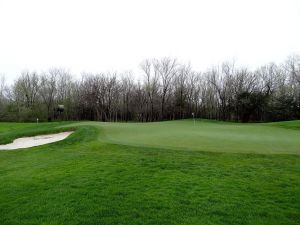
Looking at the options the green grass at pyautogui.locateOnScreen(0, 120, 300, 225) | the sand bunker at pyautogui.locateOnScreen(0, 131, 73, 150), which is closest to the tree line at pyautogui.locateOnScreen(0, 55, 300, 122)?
the sand bunker at pyautogui.locateOnScreen(0, 131, 73, 150)

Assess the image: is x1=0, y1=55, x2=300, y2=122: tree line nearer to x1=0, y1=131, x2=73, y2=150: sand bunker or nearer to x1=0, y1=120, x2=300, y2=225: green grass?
x1=0, y1=131, x2=73, y2=150: sand bunker

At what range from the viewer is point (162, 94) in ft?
142

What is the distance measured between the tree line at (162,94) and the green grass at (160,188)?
107 feet

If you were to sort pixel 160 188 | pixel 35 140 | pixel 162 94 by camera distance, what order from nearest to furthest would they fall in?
pixel 160 188
pixel 35 140
pixel 162 94

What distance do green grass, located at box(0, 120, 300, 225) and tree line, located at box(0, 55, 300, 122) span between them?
32.6 meters

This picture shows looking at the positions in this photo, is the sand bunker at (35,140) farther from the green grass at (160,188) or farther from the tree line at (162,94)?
the tree line at (162,94)

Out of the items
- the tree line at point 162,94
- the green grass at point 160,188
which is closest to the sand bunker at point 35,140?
the green grass at point 160,188

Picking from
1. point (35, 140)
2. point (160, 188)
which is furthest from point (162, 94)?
point (160, 188)

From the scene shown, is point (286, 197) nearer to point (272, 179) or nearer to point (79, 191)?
point (272, 179)

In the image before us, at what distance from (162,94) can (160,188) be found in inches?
1529

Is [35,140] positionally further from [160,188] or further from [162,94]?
[162,94]

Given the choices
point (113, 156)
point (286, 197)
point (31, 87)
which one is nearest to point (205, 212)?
point (286, 197)

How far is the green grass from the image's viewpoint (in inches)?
145

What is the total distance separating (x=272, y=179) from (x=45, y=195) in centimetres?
520
